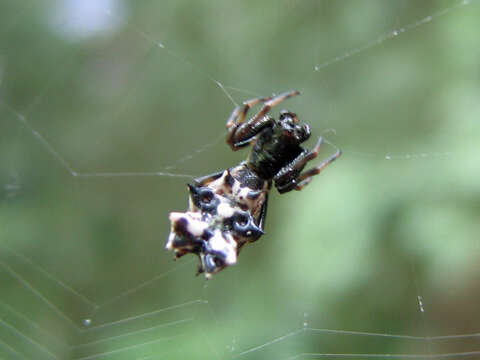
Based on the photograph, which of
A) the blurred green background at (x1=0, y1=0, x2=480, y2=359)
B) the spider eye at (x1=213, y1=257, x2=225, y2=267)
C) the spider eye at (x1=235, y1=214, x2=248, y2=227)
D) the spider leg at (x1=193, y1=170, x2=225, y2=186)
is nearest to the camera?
the spider eye at (x1=213, y1=257, x2=225, y2=267)

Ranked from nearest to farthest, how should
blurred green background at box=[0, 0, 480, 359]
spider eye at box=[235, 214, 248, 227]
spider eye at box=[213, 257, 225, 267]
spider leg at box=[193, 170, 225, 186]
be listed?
spider eye at box=[213, 257, 225, 267] < spider eye at box=[235, 214, 248, 227] < spider leg at box=[193, 170, 225, 186] < blurred green background at box=[0, 0, 480, 359]

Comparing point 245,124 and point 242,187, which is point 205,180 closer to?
point 242,187

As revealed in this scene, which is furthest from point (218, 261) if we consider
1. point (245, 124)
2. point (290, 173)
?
point (245, 124)

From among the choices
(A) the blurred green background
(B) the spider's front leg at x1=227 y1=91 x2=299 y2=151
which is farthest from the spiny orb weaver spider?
(A) the blurred green background

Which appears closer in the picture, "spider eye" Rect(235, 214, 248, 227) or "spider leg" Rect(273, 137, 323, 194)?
"spider eye" Rect(235, 214, 248, 227)

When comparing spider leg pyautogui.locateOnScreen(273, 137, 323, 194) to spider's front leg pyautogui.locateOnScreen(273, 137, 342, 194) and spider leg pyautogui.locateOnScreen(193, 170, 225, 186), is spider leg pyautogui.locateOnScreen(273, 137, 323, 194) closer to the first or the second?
spider's front leg pyautogui.locateOnScreen(273, 137, 342, 194)

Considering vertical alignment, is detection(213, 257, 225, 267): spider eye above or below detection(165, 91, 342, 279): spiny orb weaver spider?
below

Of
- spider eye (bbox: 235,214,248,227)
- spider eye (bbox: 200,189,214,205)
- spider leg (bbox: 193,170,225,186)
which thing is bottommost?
spider eye (bbox: 235,214,248,227)
